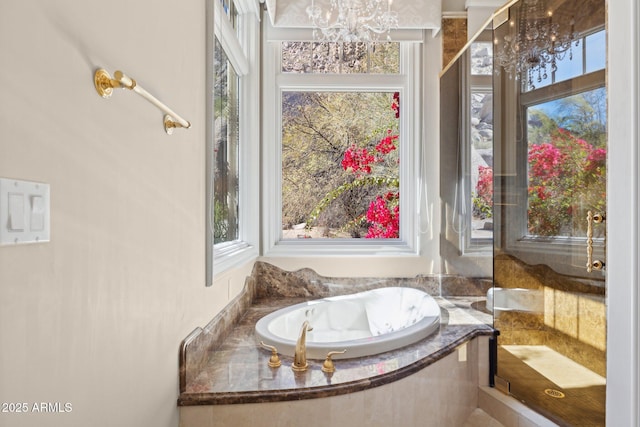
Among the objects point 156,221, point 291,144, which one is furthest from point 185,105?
point 291,144

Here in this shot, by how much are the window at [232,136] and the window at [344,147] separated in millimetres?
271

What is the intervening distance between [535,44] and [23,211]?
210 cm

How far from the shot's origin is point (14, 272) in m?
0.56

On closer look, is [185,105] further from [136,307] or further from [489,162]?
[489,162]

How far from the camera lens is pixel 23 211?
0.56m

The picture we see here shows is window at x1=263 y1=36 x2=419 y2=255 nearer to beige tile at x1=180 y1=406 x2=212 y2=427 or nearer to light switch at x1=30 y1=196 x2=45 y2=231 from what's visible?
beige tile at x1=180 y1=406 x2=212 y2=427

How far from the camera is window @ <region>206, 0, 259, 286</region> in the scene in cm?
175

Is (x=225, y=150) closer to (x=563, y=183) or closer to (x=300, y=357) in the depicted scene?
(x=300, y=357)

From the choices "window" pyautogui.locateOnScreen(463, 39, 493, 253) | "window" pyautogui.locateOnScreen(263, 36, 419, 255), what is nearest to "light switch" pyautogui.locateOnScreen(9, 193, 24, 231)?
"window" pyautogui.locateOnScreen(463, 39, 493, 253)

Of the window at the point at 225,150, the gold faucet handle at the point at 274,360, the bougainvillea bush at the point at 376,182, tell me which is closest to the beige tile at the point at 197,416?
the gold faucet handle at the point at 274,360

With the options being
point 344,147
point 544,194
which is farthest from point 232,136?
point 544,194

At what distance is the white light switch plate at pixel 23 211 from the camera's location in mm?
529

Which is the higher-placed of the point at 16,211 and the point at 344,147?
the point at 344,147

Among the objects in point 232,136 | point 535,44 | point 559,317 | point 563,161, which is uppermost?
point 535,44
